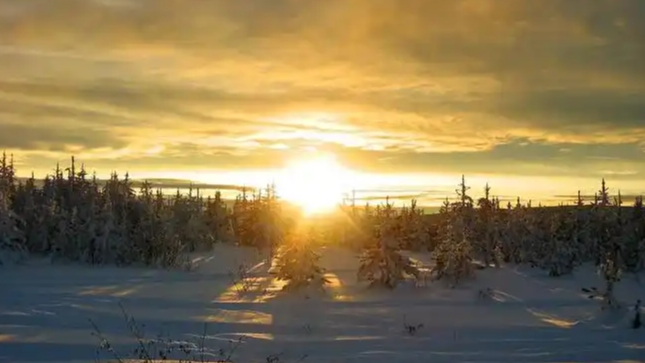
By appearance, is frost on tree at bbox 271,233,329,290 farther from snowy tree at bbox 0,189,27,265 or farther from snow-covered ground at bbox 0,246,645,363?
snowy tree at bbox 0,189,27,265

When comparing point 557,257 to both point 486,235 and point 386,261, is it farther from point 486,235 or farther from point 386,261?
point 386,261

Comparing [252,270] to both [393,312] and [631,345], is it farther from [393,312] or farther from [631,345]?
[631,345]

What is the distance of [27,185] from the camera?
5325 cm

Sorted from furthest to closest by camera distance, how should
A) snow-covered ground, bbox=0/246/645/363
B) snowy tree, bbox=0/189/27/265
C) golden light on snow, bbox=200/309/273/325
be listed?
snowy tree, bbox=0/189/27/265, golden light on snow, bbox=200/309/273/325, snow-covered ground, bbox=0/246/645/363

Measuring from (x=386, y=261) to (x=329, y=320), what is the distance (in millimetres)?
6994

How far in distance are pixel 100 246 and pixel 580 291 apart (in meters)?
23.1

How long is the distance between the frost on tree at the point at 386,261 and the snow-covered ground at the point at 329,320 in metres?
0.62

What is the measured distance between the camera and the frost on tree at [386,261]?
22.1 m

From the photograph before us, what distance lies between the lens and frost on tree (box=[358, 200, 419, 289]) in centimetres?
2208

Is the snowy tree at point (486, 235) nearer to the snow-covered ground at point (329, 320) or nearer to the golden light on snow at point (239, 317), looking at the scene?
the snow-covered ground at point (329, 320)

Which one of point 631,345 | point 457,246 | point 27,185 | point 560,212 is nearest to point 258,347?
point 631,345

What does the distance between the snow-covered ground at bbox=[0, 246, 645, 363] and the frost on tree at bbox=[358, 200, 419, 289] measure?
624mm

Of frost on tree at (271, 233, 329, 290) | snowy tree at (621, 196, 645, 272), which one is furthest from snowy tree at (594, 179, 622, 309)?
frost on tree at (271, 233, 329, 290)

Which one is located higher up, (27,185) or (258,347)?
(27,185)
